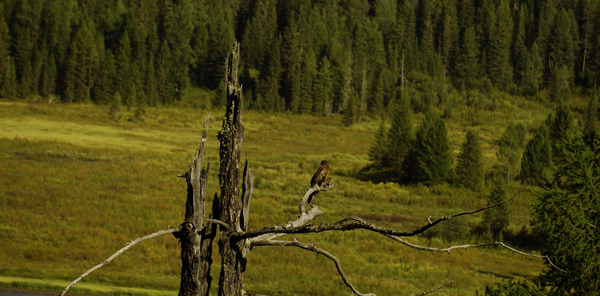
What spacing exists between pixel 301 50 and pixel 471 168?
2278 inches

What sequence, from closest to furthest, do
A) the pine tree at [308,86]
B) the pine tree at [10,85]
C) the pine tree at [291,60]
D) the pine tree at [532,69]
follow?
the pine tree at [10,85] < the pine tree at [308,86] < the pine tree at [291,60] < the pine tree at [532,69]

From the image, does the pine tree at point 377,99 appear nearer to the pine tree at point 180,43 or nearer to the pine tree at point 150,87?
the pine tree at point 180,43

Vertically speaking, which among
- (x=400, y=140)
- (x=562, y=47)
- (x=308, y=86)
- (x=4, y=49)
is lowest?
(x=400, y=140)

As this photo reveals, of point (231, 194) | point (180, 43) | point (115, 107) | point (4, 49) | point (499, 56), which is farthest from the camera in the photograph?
point (499, 56)

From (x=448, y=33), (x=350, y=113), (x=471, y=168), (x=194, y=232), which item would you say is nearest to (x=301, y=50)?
(x=350, y=113)

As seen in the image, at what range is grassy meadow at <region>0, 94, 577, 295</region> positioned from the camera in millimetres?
21453

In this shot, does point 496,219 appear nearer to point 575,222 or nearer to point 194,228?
point 575,222

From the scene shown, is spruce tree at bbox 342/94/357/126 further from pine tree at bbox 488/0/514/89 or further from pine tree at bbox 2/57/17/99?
pine tree at bbox 2/57/17/99

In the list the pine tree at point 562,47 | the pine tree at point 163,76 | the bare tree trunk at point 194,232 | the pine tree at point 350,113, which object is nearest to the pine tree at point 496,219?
the bare tree trunk at point 194,232

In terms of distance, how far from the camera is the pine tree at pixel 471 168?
47.2 meters

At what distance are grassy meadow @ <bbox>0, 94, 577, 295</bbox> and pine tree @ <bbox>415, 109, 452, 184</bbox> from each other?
1.32 meters

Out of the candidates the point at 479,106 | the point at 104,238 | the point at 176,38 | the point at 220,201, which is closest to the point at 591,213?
the point at 220,201

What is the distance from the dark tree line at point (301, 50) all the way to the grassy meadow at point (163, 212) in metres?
19.1

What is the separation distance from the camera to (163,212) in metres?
30.5
